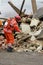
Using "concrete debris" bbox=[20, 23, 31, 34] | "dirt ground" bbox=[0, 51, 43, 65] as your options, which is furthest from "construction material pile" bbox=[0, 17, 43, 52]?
"dirt ground" bbox=[0, 51, 43, 65]

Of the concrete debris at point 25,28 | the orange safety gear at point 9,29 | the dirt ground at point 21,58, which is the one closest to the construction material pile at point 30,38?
the concrete debris at point 25,28

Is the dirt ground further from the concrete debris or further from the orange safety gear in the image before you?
the concrete debris

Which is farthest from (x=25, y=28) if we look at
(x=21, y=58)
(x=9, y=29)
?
(x=21, y=58)

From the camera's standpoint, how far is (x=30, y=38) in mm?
15352

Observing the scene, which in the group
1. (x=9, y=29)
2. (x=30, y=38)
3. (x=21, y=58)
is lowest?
(x=30, y=38)

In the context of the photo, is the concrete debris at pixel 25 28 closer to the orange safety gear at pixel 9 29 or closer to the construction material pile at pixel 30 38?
the construction material pile at pixel 30 38

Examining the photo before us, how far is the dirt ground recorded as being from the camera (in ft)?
36.3

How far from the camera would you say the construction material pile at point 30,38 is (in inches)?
556

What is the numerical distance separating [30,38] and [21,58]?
11.7 feet

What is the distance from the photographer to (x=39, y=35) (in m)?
15.3

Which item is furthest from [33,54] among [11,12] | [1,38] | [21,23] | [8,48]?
[11,12]

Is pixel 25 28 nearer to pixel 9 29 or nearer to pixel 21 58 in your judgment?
pixel 9 29

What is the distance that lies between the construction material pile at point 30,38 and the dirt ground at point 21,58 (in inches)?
37.3

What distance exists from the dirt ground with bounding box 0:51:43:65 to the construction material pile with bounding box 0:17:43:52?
0.95 metres
